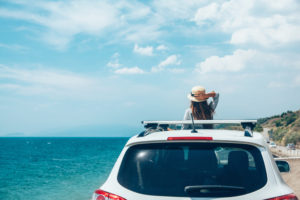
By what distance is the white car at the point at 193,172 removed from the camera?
2867 mm

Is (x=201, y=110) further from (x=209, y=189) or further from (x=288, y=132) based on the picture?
(x=288, y=132)

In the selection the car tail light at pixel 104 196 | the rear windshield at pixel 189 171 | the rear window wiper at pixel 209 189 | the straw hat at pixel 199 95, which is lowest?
the car tail light at pixel 104 196

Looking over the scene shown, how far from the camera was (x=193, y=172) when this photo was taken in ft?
10.0

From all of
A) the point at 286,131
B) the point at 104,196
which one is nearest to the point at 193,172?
the point at 104,196

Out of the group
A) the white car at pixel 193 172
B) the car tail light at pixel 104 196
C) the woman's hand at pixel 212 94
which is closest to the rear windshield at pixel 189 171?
the white car at pixel 193 172

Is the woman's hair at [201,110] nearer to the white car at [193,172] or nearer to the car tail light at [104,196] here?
the white car at [193,172]

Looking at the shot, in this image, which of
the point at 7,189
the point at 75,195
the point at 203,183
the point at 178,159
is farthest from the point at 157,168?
the point at 7,189

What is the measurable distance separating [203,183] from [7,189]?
33030 millimetres

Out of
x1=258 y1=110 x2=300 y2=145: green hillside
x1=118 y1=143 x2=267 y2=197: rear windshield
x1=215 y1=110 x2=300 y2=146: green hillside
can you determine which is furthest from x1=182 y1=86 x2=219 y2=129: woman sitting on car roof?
x1=258 y1=110 x2=300 y2=145: green hillside

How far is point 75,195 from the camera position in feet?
85.9

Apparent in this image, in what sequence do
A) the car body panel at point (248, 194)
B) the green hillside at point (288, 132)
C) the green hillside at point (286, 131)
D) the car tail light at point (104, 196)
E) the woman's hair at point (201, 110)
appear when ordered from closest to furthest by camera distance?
the car body panel at point (248, 194)
the car tail light at point (104, 196)
the woman's hair at point (201, 110)
the green hillside at point (286, 131)
the green hillside at point (288, 132)

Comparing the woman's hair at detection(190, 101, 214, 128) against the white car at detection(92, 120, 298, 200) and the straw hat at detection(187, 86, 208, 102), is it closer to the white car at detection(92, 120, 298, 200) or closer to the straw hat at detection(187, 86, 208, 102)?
the straw hat at detection(187, 86, 208, 102)

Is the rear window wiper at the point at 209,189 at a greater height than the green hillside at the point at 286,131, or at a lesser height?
lesser

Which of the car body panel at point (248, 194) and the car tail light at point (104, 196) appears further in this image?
the car tail light at point (104, 196)
